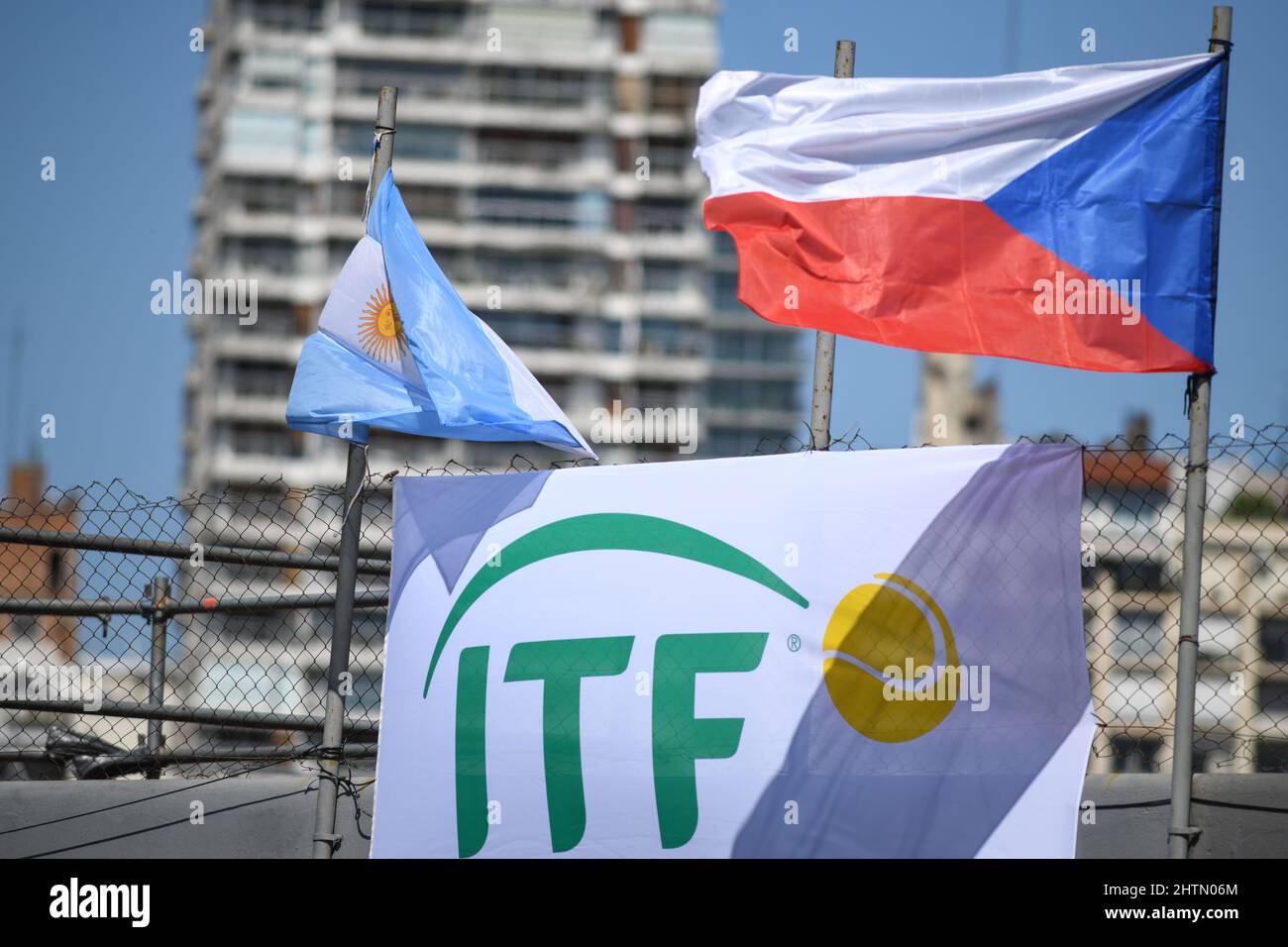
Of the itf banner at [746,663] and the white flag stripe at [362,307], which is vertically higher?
the white flag stripe at [362,307]

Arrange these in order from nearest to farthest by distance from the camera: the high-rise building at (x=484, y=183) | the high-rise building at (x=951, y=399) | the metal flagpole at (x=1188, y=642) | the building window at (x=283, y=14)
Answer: the metal flagpole at (x=1188, y=642)
the high-rise building at (x=484, y=183)
the building window at (x=283, y=14)
the high-rise building at (x=951, y=399)

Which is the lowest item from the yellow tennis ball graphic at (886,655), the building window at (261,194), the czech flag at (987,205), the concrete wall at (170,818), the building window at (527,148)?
the concrete wall at (170,818)

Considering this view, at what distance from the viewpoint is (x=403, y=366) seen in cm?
735

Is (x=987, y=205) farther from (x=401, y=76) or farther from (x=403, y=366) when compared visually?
(x=401, y=76)

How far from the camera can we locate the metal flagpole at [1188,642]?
6.30 m

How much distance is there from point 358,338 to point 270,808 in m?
2.14

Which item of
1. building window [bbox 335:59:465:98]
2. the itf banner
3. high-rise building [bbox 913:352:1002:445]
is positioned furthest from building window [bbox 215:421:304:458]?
the itf banner

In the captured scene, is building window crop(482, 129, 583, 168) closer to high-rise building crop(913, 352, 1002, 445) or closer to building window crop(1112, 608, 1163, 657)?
high-rise building crop(913, 352, 1002, 445)

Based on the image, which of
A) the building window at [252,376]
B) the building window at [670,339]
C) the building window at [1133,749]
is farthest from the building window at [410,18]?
the building window at [1133,749]

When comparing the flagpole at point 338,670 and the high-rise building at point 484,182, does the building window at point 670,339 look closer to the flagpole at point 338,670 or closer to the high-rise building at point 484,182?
the high-rise building at point 484,182

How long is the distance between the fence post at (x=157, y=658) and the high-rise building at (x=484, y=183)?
59919 millimetres

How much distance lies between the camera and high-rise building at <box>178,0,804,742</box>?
68875mm

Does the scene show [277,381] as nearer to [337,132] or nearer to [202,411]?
[202,411]
